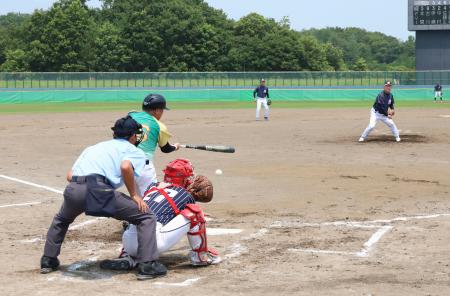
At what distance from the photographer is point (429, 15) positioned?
61500 millimetres

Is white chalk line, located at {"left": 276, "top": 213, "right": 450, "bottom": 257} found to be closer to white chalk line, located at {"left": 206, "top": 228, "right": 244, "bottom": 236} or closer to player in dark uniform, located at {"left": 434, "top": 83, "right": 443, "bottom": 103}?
white chalk line, located at {"left": 206, "top": 228, "right": 244, "bottom": 236}

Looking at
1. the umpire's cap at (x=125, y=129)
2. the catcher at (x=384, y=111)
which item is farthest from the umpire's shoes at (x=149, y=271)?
the catcher at (x=384, y=111)

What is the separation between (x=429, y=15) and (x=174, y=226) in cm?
5745

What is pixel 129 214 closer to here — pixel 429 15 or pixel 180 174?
pixel 180 174

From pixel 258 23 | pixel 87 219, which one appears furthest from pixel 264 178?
pixel 258 23

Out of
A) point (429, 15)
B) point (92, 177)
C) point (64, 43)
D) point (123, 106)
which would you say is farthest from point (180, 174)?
point (64, 43)

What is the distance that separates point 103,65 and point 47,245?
8181 cm

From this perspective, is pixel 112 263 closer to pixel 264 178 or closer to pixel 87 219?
pixel 87 219

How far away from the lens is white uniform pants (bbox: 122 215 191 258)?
7.88 meters

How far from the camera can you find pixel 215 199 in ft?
41.1

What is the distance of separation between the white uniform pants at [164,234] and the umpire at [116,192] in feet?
0.99

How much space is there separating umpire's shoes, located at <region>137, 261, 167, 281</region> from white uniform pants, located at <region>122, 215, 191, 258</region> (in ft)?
1.29

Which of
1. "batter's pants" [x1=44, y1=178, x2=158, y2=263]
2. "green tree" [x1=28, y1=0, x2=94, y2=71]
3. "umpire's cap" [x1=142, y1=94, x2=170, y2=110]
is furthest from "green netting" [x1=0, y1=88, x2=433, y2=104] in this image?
"batter's pants" [x1=44, y1=178, x2=158, y2=263]

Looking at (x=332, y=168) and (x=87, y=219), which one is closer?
(x=87, y=219)
